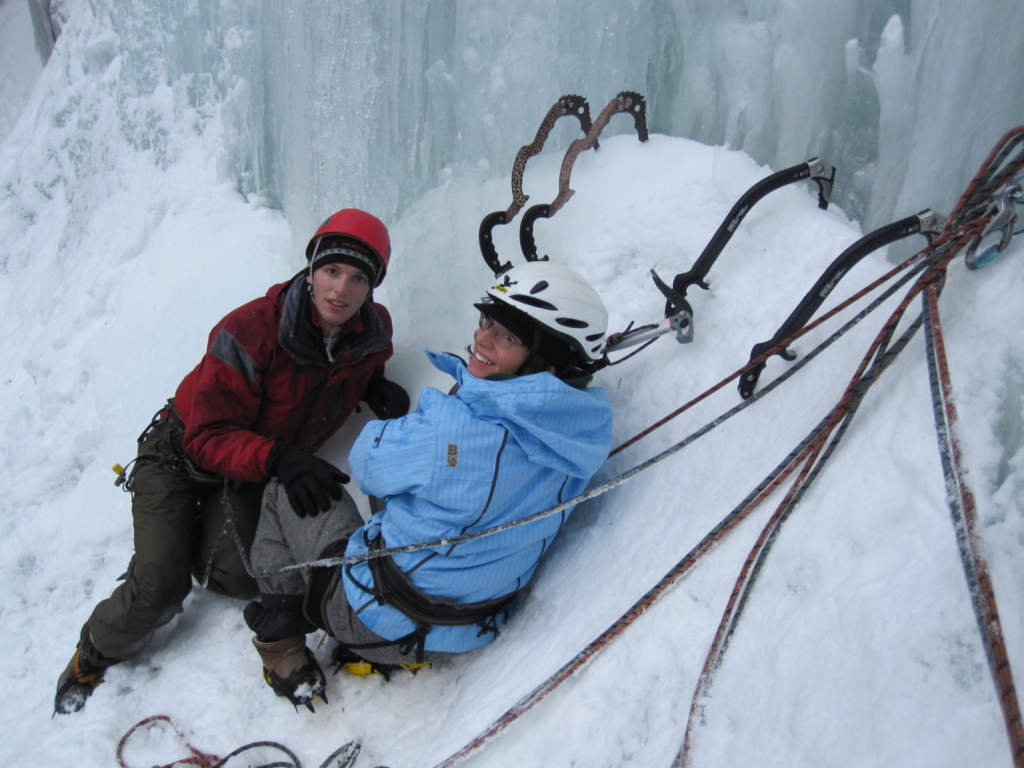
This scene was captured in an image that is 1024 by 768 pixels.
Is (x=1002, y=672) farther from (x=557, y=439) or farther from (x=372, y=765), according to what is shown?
(x=372, y=765)

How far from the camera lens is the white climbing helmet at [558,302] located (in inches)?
79.0

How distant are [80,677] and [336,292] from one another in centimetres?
157

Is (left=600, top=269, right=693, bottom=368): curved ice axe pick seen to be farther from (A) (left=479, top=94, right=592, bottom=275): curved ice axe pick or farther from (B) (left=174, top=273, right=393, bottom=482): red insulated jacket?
(B) (left=174, top=273, right=393, bottom=482): red insulated jacket

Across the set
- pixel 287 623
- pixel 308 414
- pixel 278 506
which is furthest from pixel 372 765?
pixel 308 414

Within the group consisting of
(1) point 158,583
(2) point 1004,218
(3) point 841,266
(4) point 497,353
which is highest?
(2) point 1004,218

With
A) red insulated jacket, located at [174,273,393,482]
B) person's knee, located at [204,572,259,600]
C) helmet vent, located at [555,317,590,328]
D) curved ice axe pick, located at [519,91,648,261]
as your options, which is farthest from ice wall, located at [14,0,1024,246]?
person's knee, located at [204,572,259,600]

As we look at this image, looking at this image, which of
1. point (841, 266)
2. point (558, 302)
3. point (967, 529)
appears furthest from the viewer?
point (558, 302)

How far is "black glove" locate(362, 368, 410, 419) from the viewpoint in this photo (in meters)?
2.79

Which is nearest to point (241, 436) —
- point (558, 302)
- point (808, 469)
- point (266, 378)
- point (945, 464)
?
point (266, 378)

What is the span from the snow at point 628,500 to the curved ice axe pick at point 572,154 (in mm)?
113

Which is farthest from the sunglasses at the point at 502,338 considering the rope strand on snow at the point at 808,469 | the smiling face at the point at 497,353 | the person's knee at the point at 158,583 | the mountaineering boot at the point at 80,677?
the mountaineering boot at the point at 80,677

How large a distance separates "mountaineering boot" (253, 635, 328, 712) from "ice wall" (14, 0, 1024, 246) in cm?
199

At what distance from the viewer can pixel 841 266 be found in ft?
5.76

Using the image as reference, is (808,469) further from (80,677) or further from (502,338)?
(80,677)
